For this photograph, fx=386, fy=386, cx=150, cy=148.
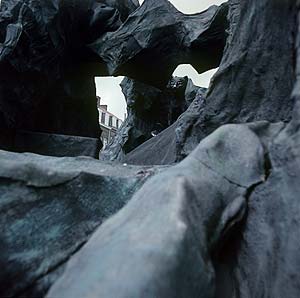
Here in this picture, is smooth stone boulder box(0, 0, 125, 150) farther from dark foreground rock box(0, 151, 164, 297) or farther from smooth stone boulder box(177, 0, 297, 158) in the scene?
dark foreground rock box(0, 151, 164, 297)

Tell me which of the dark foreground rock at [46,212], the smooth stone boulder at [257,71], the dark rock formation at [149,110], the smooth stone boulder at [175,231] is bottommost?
the dark rock formation at [149,110]

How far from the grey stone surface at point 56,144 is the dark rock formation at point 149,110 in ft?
10.7

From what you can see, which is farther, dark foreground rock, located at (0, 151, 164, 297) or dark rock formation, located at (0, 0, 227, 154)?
dark rock formation, located at (0, 0, 227, 154)

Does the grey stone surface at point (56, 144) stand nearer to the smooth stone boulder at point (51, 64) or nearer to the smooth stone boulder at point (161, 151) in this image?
the smooth stone boulder at point (51, 64)

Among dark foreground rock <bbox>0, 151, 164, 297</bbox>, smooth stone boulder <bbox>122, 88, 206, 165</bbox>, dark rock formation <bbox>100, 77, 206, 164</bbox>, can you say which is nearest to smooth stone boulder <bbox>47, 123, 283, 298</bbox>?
dark foreground rock <bbox>0, 151, 164, 297</bbox>

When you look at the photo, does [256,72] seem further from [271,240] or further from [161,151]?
[161,151]

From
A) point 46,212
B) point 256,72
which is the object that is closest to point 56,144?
point 256,72

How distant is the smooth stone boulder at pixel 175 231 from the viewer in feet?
3.74

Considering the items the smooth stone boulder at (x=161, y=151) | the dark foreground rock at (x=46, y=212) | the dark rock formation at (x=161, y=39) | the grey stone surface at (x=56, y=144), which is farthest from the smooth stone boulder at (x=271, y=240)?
the dark rock formation at (x=161, y=39)

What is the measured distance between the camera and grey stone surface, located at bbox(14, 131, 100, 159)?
5.71 m

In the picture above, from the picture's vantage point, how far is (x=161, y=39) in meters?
6.59

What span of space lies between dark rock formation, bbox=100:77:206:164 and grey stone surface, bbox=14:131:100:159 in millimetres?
3258

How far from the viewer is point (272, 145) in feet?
6.50

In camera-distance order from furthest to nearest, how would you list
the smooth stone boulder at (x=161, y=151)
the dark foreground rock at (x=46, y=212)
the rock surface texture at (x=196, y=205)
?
the smooth stone boulder at (x=161, y=151)
the dark foreground rock at (x=46, y=212)
the rock surface texture at (x=196, y=205)
